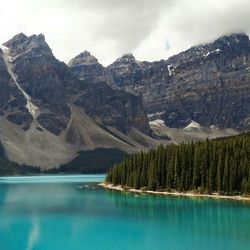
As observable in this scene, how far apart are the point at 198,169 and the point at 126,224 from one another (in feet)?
191

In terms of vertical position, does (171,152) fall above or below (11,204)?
above

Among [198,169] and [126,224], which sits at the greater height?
[198,169]

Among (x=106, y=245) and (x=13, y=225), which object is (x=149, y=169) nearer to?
(x=13, y=225)

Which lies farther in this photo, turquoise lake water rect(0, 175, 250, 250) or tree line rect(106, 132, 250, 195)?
tree line rect(106, 132, 250, 195)

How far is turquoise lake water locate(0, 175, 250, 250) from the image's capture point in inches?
2841

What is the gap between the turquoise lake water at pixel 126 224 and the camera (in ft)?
237

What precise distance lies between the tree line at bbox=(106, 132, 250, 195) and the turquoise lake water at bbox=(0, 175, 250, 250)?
10995 mm

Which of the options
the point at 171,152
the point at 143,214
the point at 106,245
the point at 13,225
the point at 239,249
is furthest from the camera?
the point at 171,152

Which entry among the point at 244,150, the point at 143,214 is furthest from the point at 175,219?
the point at 244,150

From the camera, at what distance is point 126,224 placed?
89.4m

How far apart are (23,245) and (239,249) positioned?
28.1 metres

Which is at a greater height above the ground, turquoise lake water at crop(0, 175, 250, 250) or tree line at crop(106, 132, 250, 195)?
tree line at crop(106, 132, 250, 195)

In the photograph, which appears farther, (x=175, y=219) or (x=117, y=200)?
(x=117, y=200)

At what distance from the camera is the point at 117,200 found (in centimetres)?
13200
